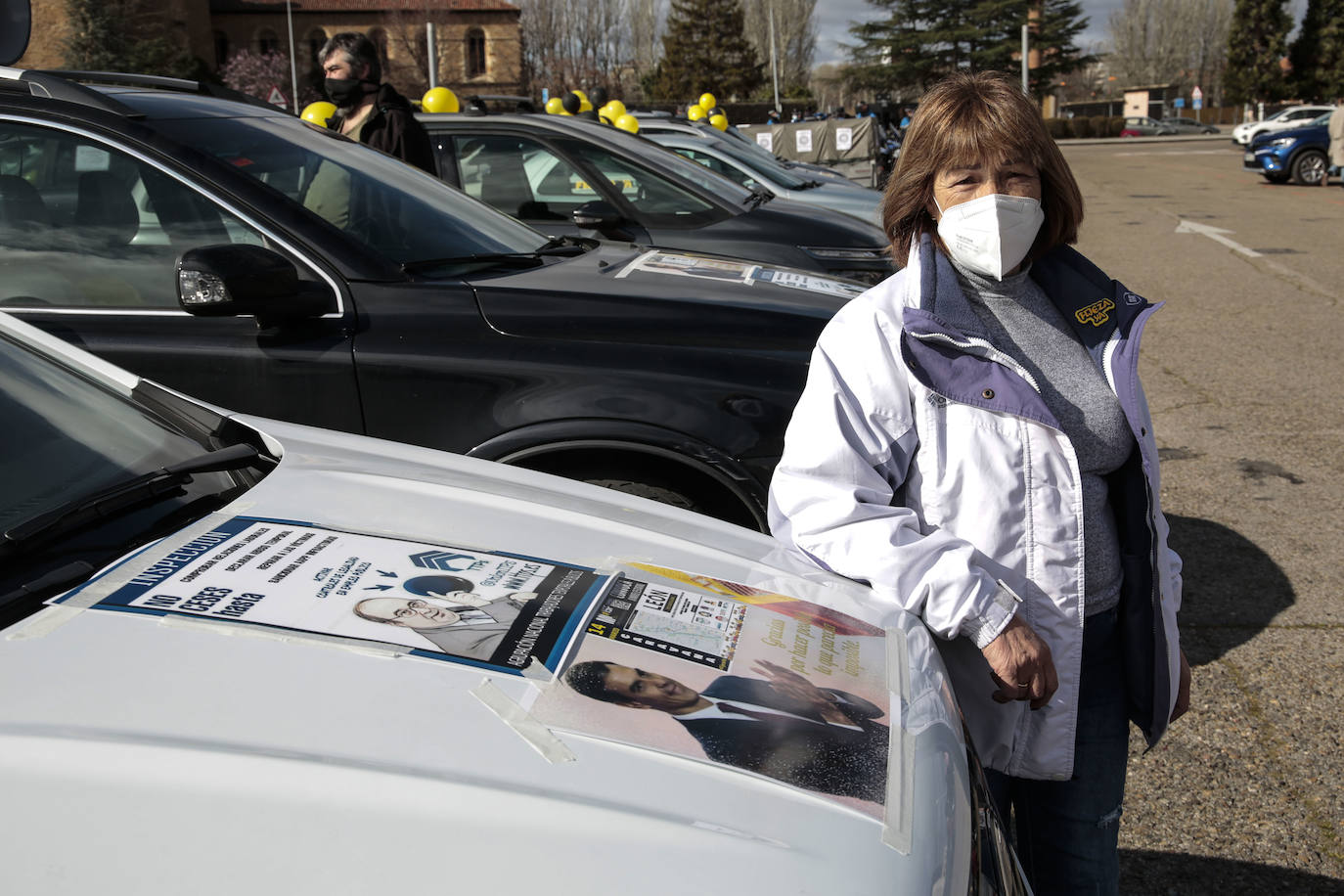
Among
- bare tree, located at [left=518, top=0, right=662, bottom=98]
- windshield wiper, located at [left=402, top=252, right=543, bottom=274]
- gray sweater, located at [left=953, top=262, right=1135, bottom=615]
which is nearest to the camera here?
gray sweater, located at [left=953, top=262, right=1135, bottom=615]

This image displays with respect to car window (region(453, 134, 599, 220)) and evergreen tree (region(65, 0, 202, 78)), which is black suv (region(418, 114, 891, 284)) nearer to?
car window (region(453, 134, 599, 220))

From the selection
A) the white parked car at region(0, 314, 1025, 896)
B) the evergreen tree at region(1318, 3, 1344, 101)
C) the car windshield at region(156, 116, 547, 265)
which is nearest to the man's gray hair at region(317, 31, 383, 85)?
the car windshield at region(156, 116, 547, 265)

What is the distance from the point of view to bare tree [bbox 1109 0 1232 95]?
4392 inches

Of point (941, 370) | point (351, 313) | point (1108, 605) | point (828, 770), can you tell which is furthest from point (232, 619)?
point (351, 313)

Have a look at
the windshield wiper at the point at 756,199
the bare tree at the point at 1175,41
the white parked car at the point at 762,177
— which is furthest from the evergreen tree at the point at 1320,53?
the windshield wiper at the point at 756,199

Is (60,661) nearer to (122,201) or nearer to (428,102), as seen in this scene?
(122,201)

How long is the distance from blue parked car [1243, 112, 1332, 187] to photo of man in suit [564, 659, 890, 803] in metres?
25.6

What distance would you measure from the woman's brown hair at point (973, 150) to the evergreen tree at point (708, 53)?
69.9m

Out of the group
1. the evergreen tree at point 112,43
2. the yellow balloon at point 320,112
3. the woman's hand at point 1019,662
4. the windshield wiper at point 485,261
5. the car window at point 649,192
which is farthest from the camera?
the evergreen tree at point 112,43

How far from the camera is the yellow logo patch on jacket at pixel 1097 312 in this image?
2035mm

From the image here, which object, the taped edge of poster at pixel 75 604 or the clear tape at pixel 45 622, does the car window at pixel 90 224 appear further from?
the clear tape at pixel 45 622

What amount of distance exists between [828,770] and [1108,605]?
87cm

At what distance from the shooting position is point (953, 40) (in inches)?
2825

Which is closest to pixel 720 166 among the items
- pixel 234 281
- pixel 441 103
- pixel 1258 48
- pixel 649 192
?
pixel 441 103
